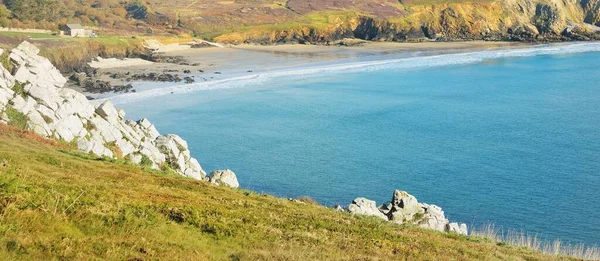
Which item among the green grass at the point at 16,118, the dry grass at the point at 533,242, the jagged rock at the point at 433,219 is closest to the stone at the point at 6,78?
the green grass at the point at 16,118

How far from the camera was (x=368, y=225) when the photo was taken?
58.6 ft

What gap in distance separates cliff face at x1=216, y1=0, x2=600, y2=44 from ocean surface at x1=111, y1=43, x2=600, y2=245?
119 feet

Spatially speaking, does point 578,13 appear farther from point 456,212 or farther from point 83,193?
point 83,193

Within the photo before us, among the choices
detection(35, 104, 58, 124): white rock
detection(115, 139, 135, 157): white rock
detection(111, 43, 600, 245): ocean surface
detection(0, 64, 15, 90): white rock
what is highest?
detection(0, 64, 15, 90): white rock

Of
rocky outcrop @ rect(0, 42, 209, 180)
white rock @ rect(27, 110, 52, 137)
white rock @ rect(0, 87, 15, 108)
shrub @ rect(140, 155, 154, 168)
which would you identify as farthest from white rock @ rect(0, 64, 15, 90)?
shrub @ rect(140, 155, 154, 168)

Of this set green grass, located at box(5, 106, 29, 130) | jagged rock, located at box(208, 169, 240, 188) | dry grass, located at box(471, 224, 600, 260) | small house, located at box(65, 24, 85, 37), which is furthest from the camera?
small house, located at box(65, 24, 85, 37)

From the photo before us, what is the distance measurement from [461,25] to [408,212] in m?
118

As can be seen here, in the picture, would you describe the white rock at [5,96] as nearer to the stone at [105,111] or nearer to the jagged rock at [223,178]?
the stone at [105,111]

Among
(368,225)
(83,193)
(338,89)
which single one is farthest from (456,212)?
(338,89)

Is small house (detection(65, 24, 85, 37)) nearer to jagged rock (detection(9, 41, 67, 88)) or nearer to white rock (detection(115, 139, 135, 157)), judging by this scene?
jagged rock (detection(9, 41, 67, 88))

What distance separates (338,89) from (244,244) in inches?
2180

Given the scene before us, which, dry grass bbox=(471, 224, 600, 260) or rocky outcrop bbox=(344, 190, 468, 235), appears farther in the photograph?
rocky outcrop bbox=(344, 190, 468, 235)

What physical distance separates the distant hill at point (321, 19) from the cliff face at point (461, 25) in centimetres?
19

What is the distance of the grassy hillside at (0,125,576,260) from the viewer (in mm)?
11445
